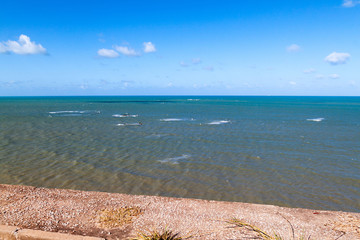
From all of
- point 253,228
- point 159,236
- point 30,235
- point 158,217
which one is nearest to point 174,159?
point 158,217

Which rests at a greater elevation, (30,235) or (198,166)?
(30,235)

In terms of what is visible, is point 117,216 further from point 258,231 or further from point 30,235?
point 258,231

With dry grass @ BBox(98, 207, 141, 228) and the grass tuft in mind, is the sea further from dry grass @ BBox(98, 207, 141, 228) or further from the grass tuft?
the grass tuft

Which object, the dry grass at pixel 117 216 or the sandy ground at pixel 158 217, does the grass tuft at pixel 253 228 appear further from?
the dry grass at pixel 117 216

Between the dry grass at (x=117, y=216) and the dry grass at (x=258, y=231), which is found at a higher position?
the dry grass at (x=117, y=216)

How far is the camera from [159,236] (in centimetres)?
689

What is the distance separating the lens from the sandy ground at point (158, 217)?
7.25 meters

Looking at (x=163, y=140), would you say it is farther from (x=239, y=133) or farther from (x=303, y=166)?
(x=303, y=166)

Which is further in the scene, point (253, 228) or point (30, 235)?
point (253, 228)

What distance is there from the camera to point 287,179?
13.7 meters

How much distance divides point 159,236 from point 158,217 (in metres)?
1.17

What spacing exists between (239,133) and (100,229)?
74.6ft

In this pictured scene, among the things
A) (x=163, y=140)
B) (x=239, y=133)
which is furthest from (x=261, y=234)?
(x=239, y=133)

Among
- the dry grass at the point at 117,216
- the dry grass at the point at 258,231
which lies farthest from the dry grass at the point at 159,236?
the dry grass at the point at 258,231
